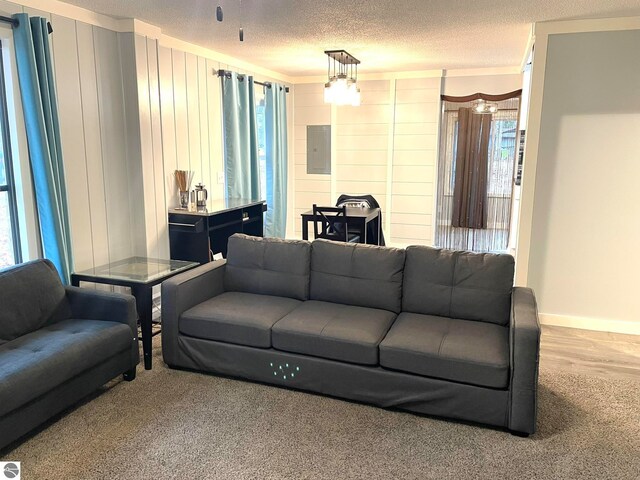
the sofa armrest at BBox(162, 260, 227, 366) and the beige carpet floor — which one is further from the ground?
the sofa armrest at BBox(162, 260, 227, 366)

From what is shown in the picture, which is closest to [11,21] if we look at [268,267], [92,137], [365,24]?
Result: [92,137]

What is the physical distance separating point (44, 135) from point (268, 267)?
175cm

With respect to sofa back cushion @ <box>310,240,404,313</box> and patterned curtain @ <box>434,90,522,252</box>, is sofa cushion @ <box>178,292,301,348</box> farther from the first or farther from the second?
patterned curtain @ <box>434,90,522,252</box>

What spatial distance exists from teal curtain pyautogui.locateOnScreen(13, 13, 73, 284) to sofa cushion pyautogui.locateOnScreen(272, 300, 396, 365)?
5.73ft

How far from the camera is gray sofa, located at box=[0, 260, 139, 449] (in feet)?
7.39

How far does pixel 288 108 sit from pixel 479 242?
339 centimetres

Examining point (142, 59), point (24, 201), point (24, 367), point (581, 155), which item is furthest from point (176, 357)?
point (581, 155)

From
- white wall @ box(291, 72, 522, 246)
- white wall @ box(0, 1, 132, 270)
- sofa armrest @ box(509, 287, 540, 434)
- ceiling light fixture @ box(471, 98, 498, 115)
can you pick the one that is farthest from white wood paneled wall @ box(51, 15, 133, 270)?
ceiling light fixture @ box(471, 98, 498, 115)

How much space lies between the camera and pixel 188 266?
3.61 m

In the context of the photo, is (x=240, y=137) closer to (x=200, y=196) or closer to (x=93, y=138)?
(x=200, y=196)

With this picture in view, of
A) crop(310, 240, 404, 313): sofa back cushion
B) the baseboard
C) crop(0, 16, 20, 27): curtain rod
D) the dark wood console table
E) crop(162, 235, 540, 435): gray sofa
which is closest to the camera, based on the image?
crop(162, 235, 540, 435): gray sofa

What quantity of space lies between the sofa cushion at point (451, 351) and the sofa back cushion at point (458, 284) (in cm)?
13

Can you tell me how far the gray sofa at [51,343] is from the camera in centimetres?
225

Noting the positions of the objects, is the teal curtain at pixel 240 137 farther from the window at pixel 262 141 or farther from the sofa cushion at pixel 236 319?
the sofa cushion at pixel 236 319
